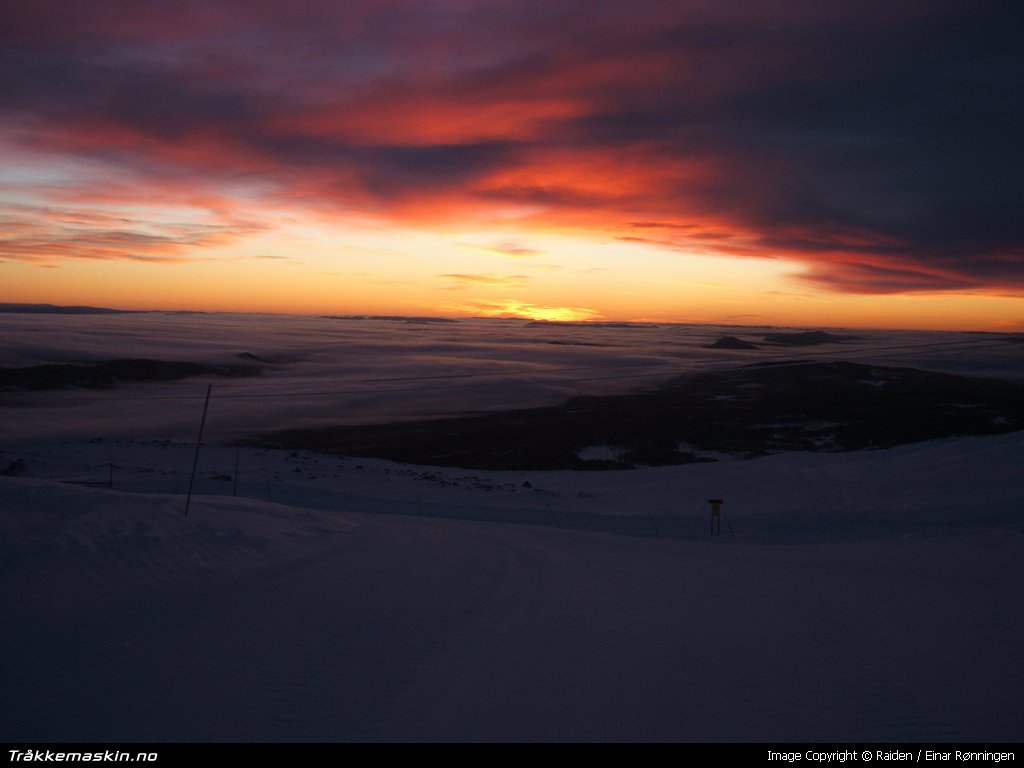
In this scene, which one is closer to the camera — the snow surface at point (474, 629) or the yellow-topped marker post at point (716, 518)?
the snow surface at point (474, 629)

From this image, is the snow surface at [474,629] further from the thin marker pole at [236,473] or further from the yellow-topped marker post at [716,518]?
the thin marker pole at [236,473]

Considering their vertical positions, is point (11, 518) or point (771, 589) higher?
point (11, 518)

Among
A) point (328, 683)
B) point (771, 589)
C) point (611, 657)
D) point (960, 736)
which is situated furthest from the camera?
point (771, 589)

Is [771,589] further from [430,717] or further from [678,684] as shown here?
[430,717]

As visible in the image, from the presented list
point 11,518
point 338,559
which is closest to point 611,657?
point 338,559

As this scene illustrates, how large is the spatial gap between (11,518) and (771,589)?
967cm

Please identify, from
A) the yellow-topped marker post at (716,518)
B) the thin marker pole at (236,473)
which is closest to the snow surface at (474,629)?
the yellow-topped marker post at (716,518)

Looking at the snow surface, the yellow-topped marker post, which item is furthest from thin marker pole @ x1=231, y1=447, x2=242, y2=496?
the yellow-topped marker post

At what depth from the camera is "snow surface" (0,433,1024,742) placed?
210 inches

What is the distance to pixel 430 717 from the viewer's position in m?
5.28

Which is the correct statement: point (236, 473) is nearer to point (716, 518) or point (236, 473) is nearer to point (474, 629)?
point (716, 518)

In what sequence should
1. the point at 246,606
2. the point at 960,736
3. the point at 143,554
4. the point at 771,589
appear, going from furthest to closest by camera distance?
the point at 771,589
the point at 143,554
the point at 246,606
the point at 960,736

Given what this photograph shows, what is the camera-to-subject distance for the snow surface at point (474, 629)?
533 cm

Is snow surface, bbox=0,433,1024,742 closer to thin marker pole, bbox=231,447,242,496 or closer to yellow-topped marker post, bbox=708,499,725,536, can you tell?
yellow-topped marker post, bbox=708,499,725,536
